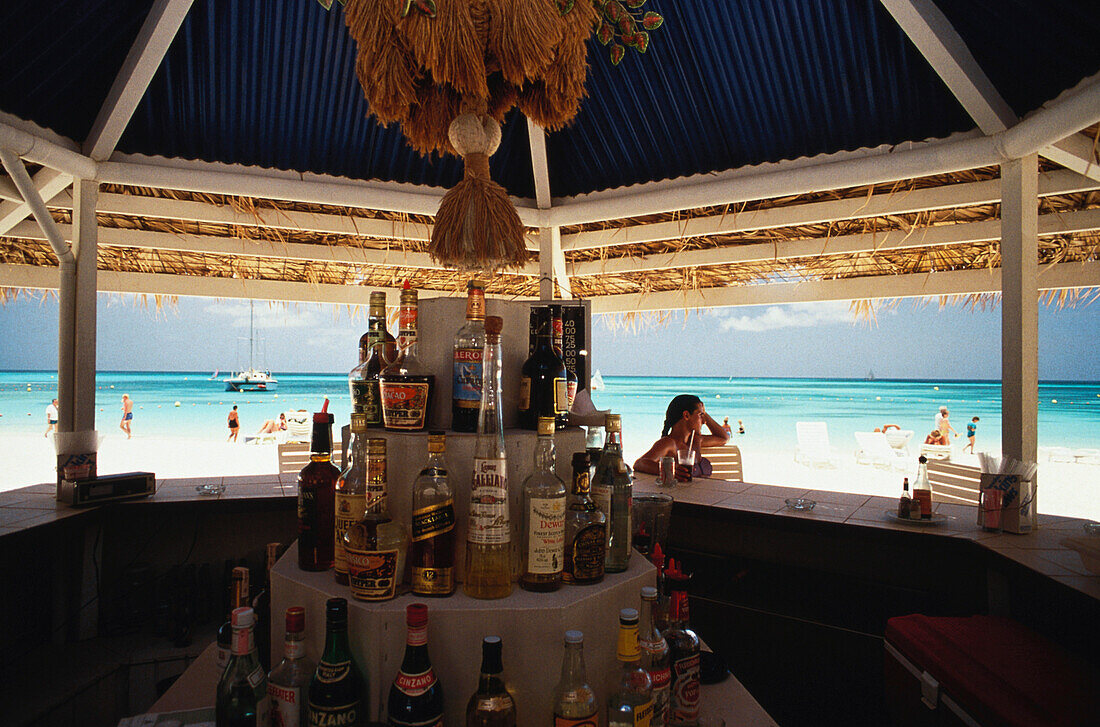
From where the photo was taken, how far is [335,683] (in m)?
0.92

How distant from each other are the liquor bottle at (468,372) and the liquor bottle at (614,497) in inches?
13.0

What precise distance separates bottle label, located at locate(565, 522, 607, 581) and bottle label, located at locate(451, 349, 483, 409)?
326mm

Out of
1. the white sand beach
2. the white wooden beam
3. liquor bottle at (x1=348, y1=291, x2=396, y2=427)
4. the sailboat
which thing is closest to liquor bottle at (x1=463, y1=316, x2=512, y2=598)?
liquor bottle at (x1=348, y1=291, x2=396, y2=427)

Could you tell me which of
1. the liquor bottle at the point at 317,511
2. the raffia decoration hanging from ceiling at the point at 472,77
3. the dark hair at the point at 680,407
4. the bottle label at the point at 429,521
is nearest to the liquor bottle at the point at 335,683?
the bottle label at the point at 429,521

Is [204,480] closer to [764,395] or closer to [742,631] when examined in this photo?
[742,631]

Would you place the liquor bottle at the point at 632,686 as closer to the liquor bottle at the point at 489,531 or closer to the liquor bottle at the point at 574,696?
the liquor bottle at the point at 574,696

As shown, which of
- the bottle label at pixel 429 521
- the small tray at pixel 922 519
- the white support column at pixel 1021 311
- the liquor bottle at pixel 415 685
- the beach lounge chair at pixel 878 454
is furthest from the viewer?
the beach lounge chair at pixel 878 454

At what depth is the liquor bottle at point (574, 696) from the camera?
3.01 ft

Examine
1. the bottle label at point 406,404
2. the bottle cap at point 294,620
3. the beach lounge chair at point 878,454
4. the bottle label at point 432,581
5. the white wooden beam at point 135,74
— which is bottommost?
the beach lounge chair at point 878,454

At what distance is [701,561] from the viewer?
9.29ft

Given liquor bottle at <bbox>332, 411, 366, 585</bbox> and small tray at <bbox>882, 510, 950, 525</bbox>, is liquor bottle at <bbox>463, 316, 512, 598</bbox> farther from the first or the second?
small tray at <bbox>882, 510, 950, 525</bbox>

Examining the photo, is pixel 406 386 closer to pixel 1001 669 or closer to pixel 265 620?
pixel 265 620

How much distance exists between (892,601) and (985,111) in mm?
2148

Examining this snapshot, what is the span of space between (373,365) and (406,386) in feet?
0.75
